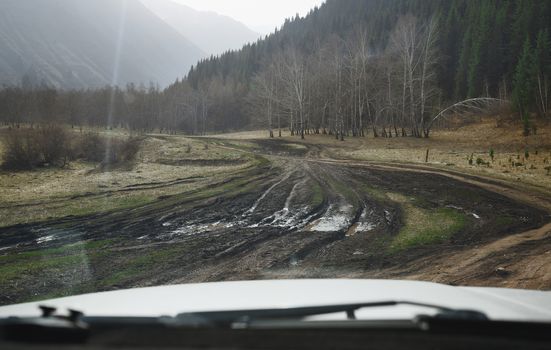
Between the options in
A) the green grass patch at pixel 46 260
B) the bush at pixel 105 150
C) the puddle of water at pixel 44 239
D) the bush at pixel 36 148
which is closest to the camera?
the green grass patch at pixel 46 260

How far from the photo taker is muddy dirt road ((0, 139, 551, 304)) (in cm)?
620

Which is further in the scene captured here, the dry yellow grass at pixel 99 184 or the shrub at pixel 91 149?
the shrub at pixel 91 149

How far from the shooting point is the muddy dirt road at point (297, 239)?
6199mm

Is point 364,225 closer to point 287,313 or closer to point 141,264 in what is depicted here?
point 141,264

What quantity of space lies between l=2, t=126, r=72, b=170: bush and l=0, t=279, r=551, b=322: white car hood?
21.5 metres

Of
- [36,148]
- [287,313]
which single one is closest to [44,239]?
[287,313]

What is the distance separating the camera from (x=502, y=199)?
1177 cm

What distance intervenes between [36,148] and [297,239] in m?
19.7

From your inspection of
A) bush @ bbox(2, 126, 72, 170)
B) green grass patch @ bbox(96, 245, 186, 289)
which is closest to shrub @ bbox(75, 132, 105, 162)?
bush @ bbox(2, 126, 72, 170)

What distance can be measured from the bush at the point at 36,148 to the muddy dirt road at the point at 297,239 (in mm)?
12828

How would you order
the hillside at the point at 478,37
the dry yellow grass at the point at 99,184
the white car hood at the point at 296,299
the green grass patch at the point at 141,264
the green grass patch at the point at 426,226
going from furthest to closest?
the hillside at the point at 478,37, the dry yellow grass at the point at 99,184, the green grass patch at the point at 426,226, the green grass patch at the point at 141,264, the white car hood at the point at 296,299

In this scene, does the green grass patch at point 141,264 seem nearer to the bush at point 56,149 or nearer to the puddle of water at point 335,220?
the puddle of water at point 335,220

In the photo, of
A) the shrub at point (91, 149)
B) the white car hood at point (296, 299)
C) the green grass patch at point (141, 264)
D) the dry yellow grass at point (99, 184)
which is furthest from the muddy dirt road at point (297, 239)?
the shrub at point (91, 149)

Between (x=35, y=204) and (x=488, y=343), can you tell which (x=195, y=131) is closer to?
(x=35, y=204)
